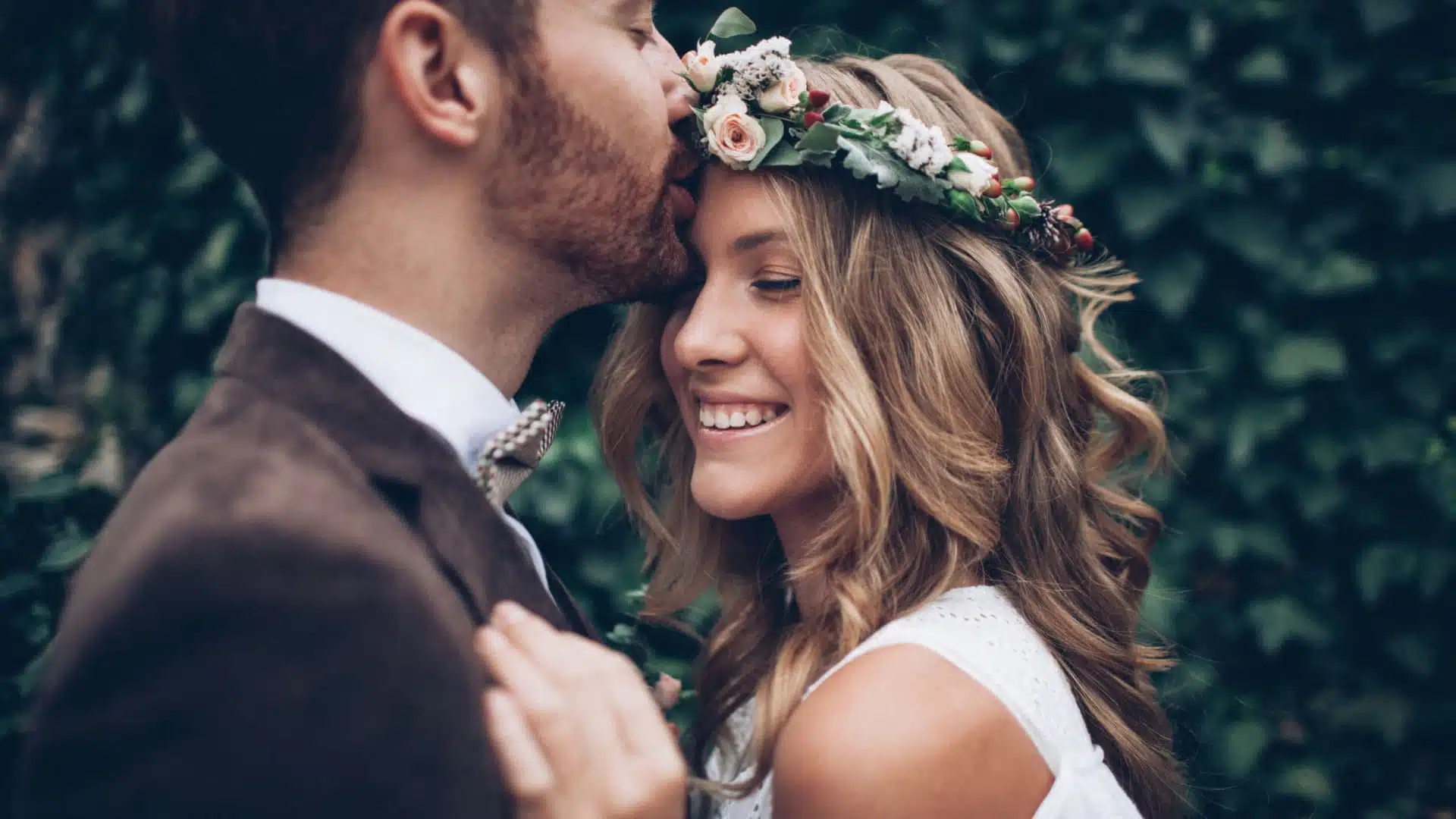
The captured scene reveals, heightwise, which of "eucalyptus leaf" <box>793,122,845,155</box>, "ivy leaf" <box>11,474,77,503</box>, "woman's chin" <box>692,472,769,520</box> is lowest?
"ivy leaf" <box>11,474,77,503</box>

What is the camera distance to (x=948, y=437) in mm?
2146

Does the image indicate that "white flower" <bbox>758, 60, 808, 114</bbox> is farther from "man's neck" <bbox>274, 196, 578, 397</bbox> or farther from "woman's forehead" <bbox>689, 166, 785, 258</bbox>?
"man's neck" <bbox>274, 196, 578, 397</bbox>

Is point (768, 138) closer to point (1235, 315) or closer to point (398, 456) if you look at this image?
point (398, 456)

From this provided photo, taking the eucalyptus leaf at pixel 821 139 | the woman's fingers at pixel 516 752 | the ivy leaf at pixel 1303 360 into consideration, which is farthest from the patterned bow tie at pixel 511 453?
the ivy leaf at pixel 1303 360

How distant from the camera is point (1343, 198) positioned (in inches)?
116

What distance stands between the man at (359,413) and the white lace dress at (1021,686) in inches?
24.2

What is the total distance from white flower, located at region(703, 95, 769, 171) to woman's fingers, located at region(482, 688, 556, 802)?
1232 mm

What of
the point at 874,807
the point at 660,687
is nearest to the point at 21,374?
the point at 660,687

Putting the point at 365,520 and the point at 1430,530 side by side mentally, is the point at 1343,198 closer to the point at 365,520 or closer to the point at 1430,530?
the point at 1430,530

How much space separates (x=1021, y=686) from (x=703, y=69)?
135 cm

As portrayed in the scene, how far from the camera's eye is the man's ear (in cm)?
148

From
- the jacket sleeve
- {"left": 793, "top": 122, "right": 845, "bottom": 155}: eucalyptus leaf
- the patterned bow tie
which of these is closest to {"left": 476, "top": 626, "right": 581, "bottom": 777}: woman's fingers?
the jacket sleeve

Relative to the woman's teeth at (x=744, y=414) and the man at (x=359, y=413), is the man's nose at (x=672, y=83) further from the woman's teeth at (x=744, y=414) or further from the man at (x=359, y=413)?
the woman's teeth at (x=744, y=414)

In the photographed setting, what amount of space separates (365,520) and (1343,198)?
9.38 feet
